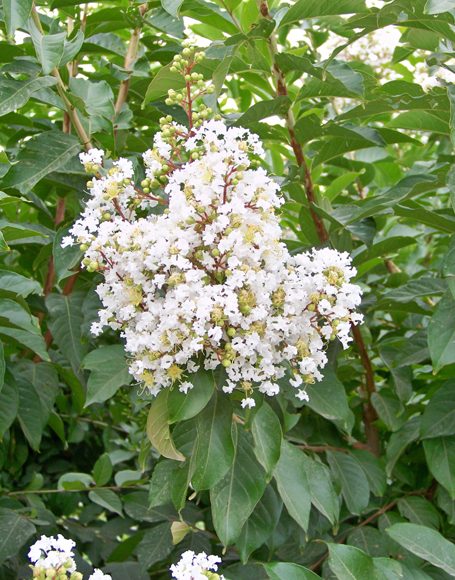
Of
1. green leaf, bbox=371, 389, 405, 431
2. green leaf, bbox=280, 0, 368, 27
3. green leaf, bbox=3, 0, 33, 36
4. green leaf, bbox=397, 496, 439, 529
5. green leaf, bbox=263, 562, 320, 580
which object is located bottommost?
green leaf, bbox=397, 496, 439, 529

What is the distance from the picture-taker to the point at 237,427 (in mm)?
1419

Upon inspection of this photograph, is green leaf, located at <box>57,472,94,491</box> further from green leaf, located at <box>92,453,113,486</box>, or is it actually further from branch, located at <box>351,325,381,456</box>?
branch, located at <box>351,325,381,456</box>

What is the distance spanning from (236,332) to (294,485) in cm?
31

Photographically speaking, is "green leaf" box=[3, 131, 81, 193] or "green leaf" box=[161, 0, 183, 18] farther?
"green leaf" box=[3, 131, 81, 193]

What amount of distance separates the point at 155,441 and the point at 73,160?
2.17 feet

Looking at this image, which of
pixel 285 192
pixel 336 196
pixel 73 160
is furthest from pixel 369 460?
pixel 73 160

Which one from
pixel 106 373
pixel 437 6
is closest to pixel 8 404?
pixel 106 373

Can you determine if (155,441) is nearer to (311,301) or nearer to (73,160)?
(311,301)

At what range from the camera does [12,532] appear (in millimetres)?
1731

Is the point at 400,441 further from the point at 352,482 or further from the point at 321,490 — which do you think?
the point at 321,490

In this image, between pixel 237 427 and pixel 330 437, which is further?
pixel 330 437

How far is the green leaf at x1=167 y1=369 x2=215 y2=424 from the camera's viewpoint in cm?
A: 123

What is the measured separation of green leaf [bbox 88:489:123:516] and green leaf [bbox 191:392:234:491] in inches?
29.0

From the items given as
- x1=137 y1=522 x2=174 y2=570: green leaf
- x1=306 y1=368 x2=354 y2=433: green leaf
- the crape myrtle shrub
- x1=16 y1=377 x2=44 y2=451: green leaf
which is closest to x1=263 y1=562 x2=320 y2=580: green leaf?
the crape myrtle shrub
